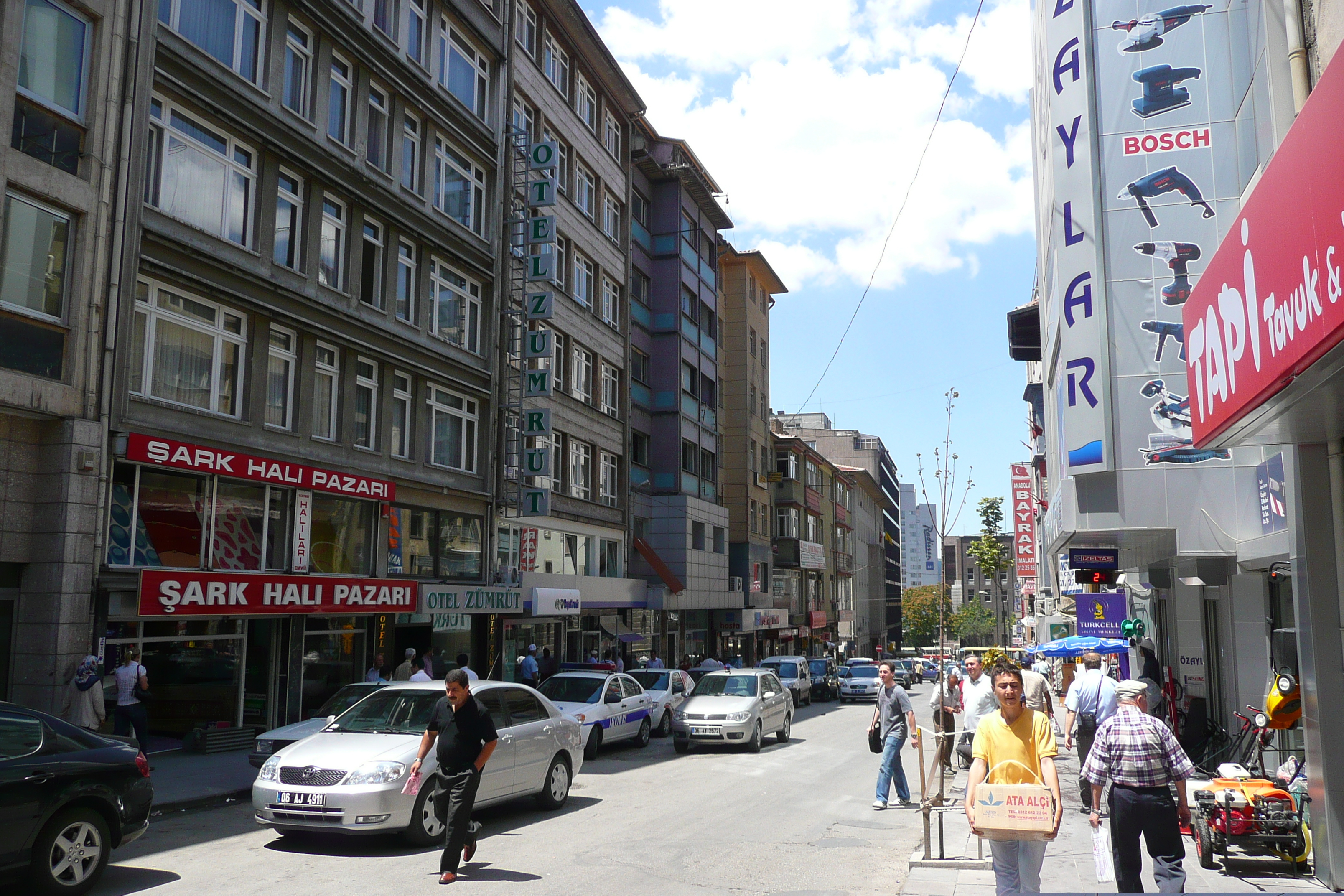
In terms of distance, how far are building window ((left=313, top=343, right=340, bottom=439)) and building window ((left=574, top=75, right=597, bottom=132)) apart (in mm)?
16521

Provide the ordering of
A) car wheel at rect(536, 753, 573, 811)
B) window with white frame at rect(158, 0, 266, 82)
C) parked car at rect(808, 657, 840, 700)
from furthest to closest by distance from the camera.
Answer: parked car at rect(808, 657, 840, 700) → window with white frame at rect(158, 0, 266, 82) → car wheel at rect(536, 753, 573, 811)

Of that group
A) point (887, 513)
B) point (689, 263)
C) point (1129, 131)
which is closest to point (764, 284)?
point (689, 263)

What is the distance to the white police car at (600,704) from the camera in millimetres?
18812

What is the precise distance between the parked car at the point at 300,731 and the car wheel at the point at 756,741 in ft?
27.3

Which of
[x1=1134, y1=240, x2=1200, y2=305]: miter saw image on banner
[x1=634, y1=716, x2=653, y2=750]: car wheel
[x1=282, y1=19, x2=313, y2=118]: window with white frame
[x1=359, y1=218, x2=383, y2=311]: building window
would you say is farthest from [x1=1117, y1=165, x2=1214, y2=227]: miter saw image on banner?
[x1=282, y1=19, x2=313, y2=118]: window with white frame

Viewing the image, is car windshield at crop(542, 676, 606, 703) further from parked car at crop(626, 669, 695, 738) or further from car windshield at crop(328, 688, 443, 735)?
car windshield at crop(328, 688, 443, 735)

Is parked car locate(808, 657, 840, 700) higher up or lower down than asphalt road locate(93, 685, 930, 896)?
lower down

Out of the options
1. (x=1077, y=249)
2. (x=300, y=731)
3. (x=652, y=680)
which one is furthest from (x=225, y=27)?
(x=652, y=680)

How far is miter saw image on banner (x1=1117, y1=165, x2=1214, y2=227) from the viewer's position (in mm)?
14891

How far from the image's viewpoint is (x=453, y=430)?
26.4 meters

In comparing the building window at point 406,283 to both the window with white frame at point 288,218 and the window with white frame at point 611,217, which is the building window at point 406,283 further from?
the window with white frame at point 611,217

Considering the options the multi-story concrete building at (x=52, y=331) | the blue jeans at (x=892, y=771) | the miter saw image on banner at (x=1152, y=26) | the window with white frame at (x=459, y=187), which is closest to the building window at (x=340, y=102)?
the window with white frame at (x=459, y=187)

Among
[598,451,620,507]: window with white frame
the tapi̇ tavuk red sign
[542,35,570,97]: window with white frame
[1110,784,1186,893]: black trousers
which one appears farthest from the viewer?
[598,451,620,507]: window with white frame

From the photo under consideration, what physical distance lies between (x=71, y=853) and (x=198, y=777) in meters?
6.95
